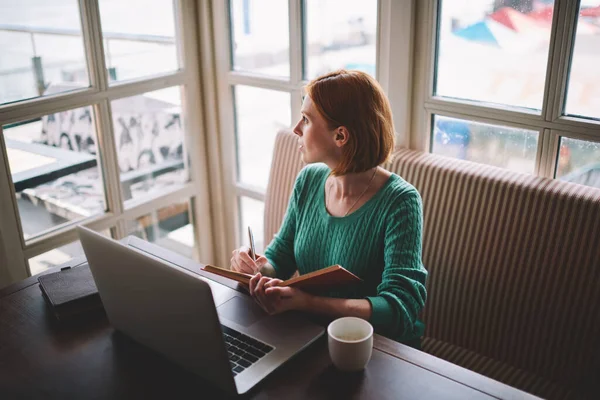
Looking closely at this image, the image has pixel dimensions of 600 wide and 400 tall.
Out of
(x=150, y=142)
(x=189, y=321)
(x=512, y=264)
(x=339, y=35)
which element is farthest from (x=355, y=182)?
(x=150, y=142)

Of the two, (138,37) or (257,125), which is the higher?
(138,37)

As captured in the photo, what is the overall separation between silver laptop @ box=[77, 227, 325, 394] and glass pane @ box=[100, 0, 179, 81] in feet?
3.99

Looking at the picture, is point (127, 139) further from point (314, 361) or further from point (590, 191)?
point (590, 191)

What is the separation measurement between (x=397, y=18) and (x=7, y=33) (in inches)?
48.3

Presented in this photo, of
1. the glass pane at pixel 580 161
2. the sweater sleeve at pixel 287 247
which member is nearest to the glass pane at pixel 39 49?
the sweater sleeve at pixel 287 247

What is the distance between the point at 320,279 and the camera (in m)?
1.23

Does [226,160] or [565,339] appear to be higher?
[226,160]

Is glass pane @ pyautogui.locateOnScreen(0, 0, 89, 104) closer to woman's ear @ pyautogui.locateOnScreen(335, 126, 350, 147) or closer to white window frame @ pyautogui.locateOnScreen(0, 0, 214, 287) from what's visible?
white window frame @ pyautogui.locateOnScreen(0, 0, 214, 287)

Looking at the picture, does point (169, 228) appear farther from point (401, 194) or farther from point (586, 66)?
point (586, 66)

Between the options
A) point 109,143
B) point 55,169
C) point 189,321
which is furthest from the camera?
point 109,143

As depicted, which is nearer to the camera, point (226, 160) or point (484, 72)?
point (484, 72)

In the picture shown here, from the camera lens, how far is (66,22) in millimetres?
2037

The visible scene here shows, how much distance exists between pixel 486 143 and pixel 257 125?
99 cm

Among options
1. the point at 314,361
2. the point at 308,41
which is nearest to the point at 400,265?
the point at 314,361
